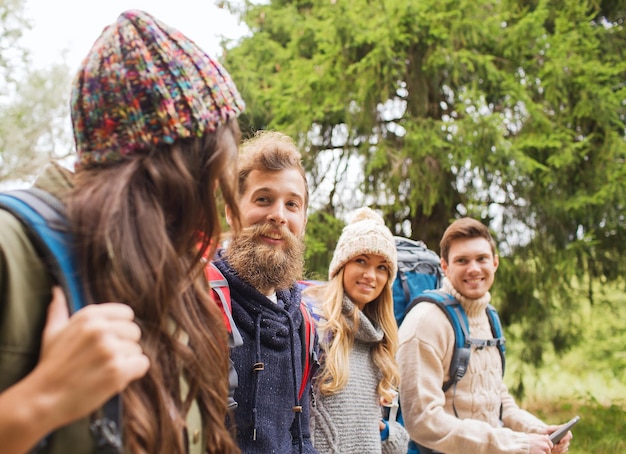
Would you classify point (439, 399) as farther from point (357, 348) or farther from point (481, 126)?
point (481, 126)

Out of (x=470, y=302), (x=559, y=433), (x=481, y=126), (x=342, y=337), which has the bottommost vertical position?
(x=559, y=433)

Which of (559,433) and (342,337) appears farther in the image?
(559,433)

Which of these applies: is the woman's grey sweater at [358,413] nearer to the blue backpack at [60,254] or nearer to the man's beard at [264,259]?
the man's beard at [264,259]

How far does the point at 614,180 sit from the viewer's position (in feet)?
23.9

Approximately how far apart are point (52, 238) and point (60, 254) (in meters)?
0.03

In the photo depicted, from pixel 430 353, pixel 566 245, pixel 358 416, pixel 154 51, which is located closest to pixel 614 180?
pixel 566 245

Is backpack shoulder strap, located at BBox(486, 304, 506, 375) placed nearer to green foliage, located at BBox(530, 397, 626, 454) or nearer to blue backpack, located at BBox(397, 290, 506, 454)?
blue backpack, located at BBox(397, 290, 506, 454)

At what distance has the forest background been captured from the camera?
286 inches

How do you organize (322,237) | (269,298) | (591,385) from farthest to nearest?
(591,385)
(322,237)
(269,298)

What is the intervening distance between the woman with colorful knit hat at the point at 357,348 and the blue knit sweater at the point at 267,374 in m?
0.38

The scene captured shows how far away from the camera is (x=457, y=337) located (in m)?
3.49

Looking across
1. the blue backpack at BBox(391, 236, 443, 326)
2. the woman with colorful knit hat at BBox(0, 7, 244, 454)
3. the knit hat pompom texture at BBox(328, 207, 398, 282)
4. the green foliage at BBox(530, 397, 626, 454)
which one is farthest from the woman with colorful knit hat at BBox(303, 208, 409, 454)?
the green foliage at BBox(530, 397, 626, 454)

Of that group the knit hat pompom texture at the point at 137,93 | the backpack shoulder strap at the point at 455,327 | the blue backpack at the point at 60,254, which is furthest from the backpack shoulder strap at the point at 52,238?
the backpack shoulder strap at the point at 455,327

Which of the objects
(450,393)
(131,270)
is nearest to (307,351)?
(450,393)
